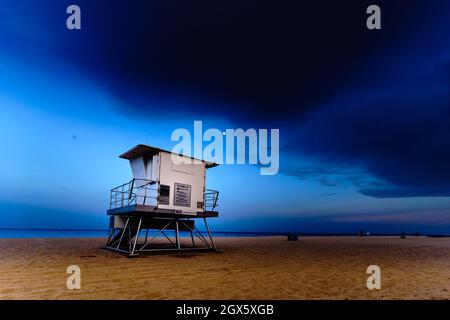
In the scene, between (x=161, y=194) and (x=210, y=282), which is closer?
(x=210, y=282)

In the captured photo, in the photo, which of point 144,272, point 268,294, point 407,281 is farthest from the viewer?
point 144,272

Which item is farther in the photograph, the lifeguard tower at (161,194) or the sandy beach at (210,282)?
the lifeguard tower at (161,194)

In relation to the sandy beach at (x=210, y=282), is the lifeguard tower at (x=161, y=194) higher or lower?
higher

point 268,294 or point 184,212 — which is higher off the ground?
point 184,212

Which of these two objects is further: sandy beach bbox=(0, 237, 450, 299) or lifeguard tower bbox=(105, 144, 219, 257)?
lifeguard tower bbox=(105, 144, 219, 257)

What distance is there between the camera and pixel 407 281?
10.6 metres

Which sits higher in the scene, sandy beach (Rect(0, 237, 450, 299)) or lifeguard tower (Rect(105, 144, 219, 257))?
lifeguard tower (Rect(105, 144, 219, 257))

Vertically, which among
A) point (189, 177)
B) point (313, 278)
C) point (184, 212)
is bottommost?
point (313, 278)
